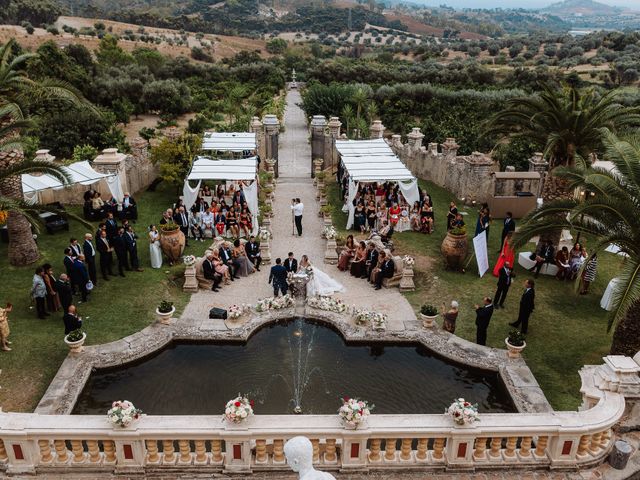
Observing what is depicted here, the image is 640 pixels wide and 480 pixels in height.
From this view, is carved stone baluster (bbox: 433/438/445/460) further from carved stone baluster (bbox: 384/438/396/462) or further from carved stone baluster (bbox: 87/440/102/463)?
carved stone baluster (bbox: 87/440/102/463)

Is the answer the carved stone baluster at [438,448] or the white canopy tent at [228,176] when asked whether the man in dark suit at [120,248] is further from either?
the carved stone baluster at [438,448]

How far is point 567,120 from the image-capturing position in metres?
16.1

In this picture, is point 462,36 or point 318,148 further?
point 462,36

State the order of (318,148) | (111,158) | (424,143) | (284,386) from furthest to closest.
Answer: (424,143) < (318,148) < (111,158) < (284,386)

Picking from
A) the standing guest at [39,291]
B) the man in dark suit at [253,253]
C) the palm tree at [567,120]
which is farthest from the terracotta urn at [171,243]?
the palm tree at [567,120]

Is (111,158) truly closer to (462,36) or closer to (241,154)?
(241,154)

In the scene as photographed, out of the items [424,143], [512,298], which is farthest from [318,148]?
[512,298]

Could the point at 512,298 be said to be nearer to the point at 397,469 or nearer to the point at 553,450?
the point at 553,450

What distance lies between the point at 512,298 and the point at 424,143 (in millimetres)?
A: 21492

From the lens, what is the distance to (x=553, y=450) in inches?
317

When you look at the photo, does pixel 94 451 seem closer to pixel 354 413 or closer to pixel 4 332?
pixel 354 413

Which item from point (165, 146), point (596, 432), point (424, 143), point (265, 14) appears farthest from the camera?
point (265, 14)

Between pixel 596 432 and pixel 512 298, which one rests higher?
pixel 596 432

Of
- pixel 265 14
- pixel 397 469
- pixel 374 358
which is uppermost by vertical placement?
pixel 265 14
